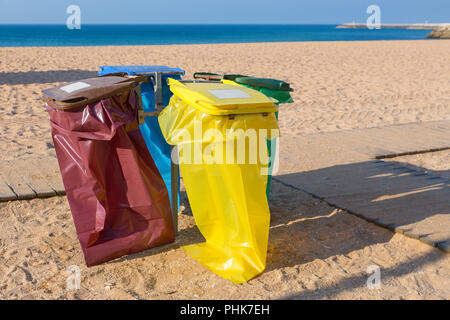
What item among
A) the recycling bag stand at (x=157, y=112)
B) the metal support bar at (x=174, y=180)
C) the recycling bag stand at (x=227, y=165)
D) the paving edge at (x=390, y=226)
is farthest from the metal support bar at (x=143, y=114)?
the paving edge at (x=390, y=226)

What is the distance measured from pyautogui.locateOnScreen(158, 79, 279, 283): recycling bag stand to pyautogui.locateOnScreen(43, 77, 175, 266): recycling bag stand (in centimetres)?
25

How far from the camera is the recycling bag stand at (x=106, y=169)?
272cm

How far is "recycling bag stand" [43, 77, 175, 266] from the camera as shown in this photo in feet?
8.91

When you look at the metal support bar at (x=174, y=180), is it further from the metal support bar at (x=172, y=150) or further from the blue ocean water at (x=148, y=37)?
the blue ocean water at (x=148, y=37)

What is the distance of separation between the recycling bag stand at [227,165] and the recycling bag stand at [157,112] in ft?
1.08

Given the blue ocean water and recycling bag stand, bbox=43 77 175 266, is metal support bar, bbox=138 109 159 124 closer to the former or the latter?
recycling bag stand, bbox=43 77 175 266

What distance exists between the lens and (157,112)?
10.4 feet

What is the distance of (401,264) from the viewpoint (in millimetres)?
2992

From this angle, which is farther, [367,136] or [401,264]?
[367,136]

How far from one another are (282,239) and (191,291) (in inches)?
35.2

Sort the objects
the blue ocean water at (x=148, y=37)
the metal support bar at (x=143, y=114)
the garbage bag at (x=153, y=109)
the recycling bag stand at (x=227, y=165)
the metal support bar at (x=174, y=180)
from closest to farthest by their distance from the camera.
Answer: the recycling bag stand at (x=227, y=165), the metal support bar at (x=143, y=114), the metal support bar at (x=174, y=180), the garbage bag at (x=153, y=109), the blue ocean water at (x=148, y=37)

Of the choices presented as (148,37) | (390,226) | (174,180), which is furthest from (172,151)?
(148,37)
